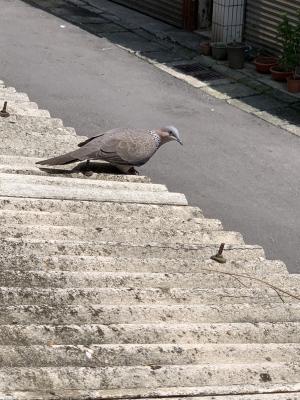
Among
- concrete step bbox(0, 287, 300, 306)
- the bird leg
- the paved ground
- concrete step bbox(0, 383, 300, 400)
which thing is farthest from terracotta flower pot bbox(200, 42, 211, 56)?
concrete step bbox(0, 383, 300, 400)

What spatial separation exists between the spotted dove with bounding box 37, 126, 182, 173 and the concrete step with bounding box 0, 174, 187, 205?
21.1 inches

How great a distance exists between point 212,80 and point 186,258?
11.5m

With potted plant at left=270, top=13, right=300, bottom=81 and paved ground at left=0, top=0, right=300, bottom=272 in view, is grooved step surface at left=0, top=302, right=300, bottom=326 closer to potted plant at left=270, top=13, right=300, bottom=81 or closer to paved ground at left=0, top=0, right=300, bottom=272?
paved ground at left=0, top=0, right=300, bottom=272

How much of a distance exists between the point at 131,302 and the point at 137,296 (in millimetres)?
63

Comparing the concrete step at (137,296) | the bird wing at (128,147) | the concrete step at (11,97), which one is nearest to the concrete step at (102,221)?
the concrete step at (137,296)

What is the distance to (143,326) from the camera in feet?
15.7

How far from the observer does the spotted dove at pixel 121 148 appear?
826 centimetres

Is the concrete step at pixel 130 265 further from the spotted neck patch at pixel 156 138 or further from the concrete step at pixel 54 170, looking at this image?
the spotted neck patch at pixel 156 138

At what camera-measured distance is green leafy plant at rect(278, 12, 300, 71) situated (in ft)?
52.8

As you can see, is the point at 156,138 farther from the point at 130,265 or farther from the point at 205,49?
the point at 205,49

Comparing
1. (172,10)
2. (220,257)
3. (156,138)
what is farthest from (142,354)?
(172,10)

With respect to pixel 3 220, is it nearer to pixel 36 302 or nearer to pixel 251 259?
pixel 36 302

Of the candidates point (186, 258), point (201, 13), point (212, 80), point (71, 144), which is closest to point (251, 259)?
point (186, 258)

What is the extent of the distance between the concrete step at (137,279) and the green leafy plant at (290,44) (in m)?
10.7
